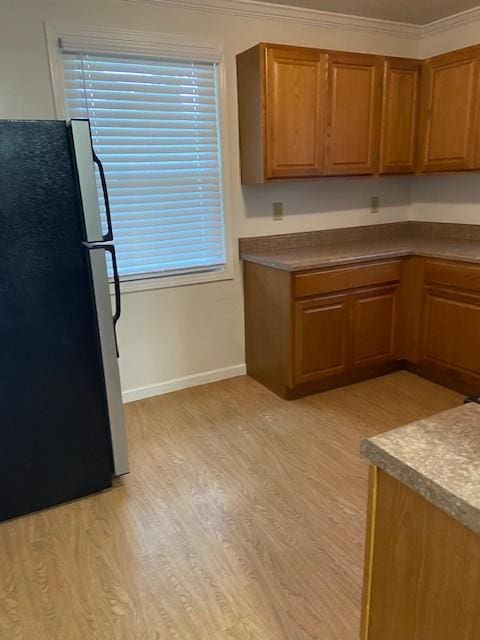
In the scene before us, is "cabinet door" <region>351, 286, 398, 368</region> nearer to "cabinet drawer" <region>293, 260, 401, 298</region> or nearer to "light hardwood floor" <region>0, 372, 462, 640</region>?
"cabinet drawer" <region>293, 260, 401, 298</region>

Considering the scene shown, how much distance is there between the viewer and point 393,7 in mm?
3209

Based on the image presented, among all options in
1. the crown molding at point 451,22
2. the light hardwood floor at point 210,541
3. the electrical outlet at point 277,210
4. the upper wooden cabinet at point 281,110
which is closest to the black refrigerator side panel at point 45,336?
the light hardwood floor at point 210,541

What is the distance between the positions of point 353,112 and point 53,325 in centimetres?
242

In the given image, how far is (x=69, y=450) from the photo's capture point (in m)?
2.17

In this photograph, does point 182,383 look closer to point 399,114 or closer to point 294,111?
point 294,111

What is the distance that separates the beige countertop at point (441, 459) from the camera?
747 millimetres

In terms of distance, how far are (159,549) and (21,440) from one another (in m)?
0.75

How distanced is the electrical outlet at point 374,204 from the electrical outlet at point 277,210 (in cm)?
86

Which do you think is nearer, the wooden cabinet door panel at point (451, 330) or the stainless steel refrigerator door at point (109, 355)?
the stainless steel refrigerator door at point (109, 355)

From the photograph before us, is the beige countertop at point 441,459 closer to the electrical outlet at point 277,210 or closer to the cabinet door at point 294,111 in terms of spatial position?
the cabinet door at point 294,111

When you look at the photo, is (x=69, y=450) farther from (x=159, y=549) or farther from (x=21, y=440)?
(x=159, y=549)

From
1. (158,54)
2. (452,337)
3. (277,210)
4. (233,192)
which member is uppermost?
(158,54)

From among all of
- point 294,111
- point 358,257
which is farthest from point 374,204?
point 294,111

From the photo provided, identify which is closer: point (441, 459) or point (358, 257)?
point (441, 459)
